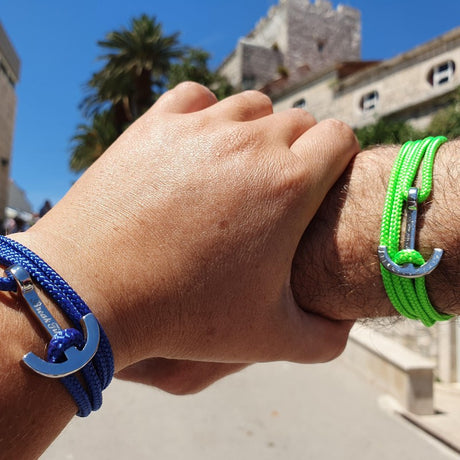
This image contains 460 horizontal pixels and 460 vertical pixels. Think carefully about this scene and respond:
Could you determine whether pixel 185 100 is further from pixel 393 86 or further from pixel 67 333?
pixel 393 86

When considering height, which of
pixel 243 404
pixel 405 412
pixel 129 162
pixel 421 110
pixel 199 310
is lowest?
pixel 405 412

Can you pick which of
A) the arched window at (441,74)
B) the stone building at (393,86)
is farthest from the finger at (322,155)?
the arched window at (441,74)

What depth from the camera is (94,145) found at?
→ 2306 centimetres

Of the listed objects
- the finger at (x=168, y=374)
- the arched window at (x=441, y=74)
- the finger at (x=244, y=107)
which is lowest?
the finger at (x=168, y=374)

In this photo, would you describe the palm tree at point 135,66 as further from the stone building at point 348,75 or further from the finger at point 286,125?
the finger at point 286,125

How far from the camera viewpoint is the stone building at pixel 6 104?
1791cm

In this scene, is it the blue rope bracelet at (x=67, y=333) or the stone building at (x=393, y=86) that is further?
the stone building at (x=393, y=86)

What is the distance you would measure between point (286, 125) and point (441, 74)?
1681 cm

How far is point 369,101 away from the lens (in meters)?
17.7

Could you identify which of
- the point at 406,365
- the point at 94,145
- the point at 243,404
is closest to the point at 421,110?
the point at 406,365

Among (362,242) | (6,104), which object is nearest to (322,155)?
(362,242)

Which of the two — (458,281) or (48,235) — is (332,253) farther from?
(48,235)

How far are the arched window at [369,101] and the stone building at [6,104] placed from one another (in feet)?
48.5

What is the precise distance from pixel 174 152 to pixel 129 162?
11 cm
